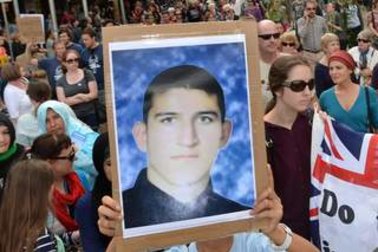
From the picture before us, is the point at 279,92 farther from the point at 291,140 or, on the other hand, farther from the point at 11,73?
the point at 11,73

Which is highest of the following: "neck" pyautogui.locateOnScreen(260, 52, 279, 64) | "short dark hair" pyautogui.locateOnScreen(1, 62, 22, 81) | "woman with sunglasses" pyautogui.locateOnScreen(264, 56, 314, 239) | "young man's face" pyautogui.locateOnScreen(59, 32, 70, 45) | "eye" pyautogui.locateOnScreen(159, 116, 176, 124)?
"eye" pyautogui.locateOnScreen(159, 116, 176, 124)

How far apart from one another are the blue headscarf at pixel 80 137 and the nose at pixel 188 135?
2.44 meters

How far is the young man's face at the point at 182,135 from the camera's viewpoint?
187cm

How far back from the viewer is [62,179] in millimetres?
4023

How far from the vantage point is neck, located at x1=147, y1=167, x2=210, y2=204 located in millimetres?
1881

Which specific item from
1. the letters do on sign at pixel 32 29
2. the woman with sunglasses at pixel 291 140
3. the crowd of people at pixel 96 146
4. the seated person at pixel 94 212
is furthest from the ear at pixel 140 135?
the letters do on sign at pixel 32 29

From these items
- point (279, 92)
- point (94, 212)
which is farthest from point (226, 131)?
point (279, 92)

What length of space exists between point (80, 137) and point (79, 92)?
230 cm

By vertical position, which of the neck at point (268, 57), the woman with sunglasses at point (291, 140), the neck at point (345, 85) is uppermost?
the woman with sunglasses at point (291, 140)

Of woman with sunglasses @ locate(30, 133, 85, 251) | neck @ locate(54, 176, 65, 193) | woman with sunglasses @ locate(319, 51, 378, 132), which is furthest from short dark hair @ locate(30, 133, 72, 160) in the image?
woman with sunglasses @ locate(319, 51, 378, 132)

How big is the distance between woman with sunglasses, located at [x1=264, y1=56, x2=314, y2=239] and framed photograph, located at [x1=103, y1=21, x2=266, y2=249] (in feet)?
4.02

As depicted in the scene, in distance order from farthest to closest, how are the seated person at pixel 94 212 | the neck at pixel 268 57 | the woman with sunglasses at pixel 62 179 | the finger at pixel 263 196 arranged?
the neck at pixel 268 57 < the woman with sunglasses at pixel 62 179 < the seated person at pixel 94 212 < the finger at pixel 263 196

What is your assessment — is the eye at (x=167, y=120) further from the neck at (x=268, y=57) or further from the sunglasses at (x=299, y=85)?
the neck at (x=268, y=57)

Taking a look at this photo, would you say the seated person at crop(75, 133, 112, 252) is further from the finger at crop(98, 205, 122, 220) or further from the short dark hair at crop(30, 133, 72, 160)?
the finger at crop(98, 205, 122, 220)
